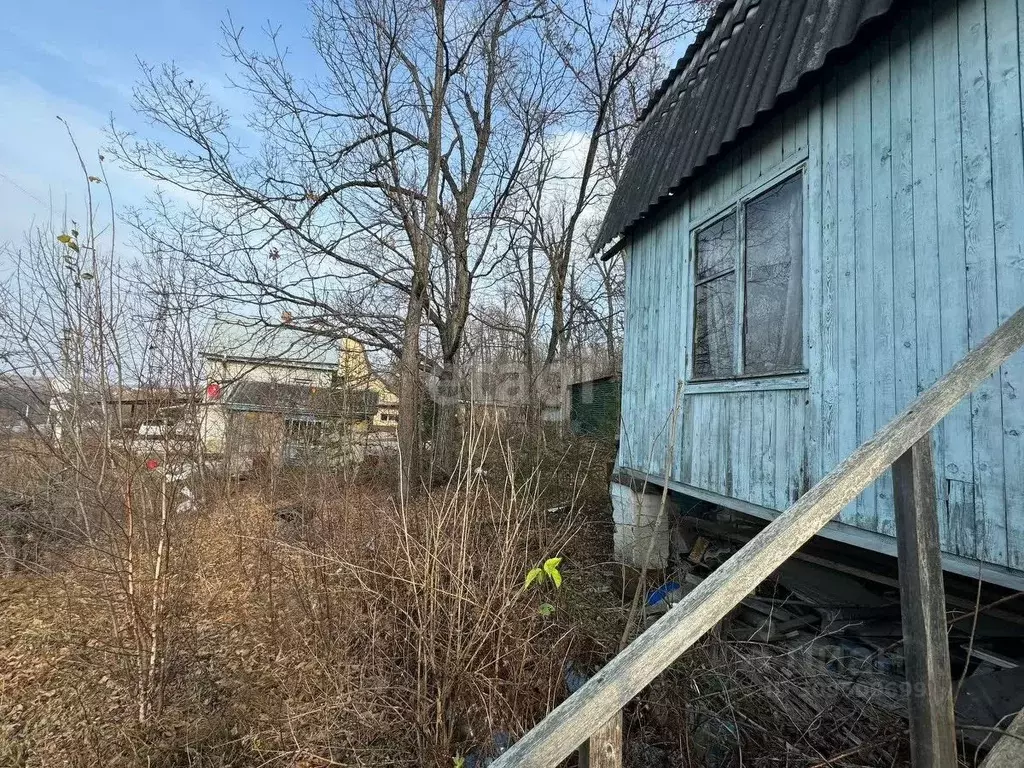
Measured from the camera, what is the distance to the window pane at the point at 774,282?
3260 mm

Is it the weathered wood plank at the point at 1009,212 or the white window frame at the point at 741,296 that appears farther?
the white window frame at the point at 741,296

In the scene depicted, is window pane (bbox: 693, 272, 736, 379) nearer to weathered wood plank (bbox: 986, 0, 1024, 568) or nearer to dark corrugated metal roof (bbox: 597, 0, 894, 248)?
dark corrugated metal roof (bbox: 597, 0, 894, 248)

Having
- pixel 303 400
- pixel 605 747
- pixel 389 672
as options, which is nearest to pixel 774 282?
pixel 605 747

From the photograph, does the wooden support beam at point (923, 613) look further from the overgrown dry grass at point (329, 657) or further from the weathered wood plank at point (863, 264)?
the overgrown dry grass at point (329, 657)

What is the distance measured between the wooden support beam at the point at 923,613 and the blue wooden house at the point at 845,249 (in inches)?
35.6

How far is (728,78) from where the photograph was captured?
3.79 meters

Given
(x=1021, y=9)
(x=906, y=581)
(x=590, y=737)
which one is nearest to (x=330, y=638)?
(x=590, y=737)

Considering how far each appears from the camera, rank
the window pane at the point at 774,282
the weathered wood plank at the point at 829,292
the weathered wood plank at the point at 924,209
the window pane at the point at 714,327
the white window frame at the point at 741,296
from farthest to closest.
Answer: the window pane at the point at 714,327
the window pane at the point at 774,282
the white window frame at the point at 741,296
the weathered wood plank at the point at 829,292
the weathered wood plank at the point at 924,209

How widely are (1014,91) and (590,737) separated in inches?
117

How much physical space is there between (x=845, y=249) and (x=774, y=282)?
638mm

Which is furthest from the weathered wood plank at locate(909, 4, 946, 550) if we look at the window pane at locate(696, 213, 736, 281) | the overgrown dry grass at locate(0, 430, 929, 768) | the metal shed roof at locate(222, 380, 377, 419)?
the metal shed roof at locate(222, 380, 377, 419)

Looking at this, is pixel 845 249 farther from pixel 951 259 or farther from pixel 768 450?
pixel 768 450

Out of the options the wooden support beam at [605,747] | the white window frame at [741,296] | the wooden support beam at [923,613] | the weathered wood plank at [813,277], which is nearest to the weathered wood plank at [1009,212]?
the weathered wood plank at [813,277]

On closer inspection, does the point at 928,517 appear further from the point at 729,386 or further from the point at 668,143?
the point at 668,143
